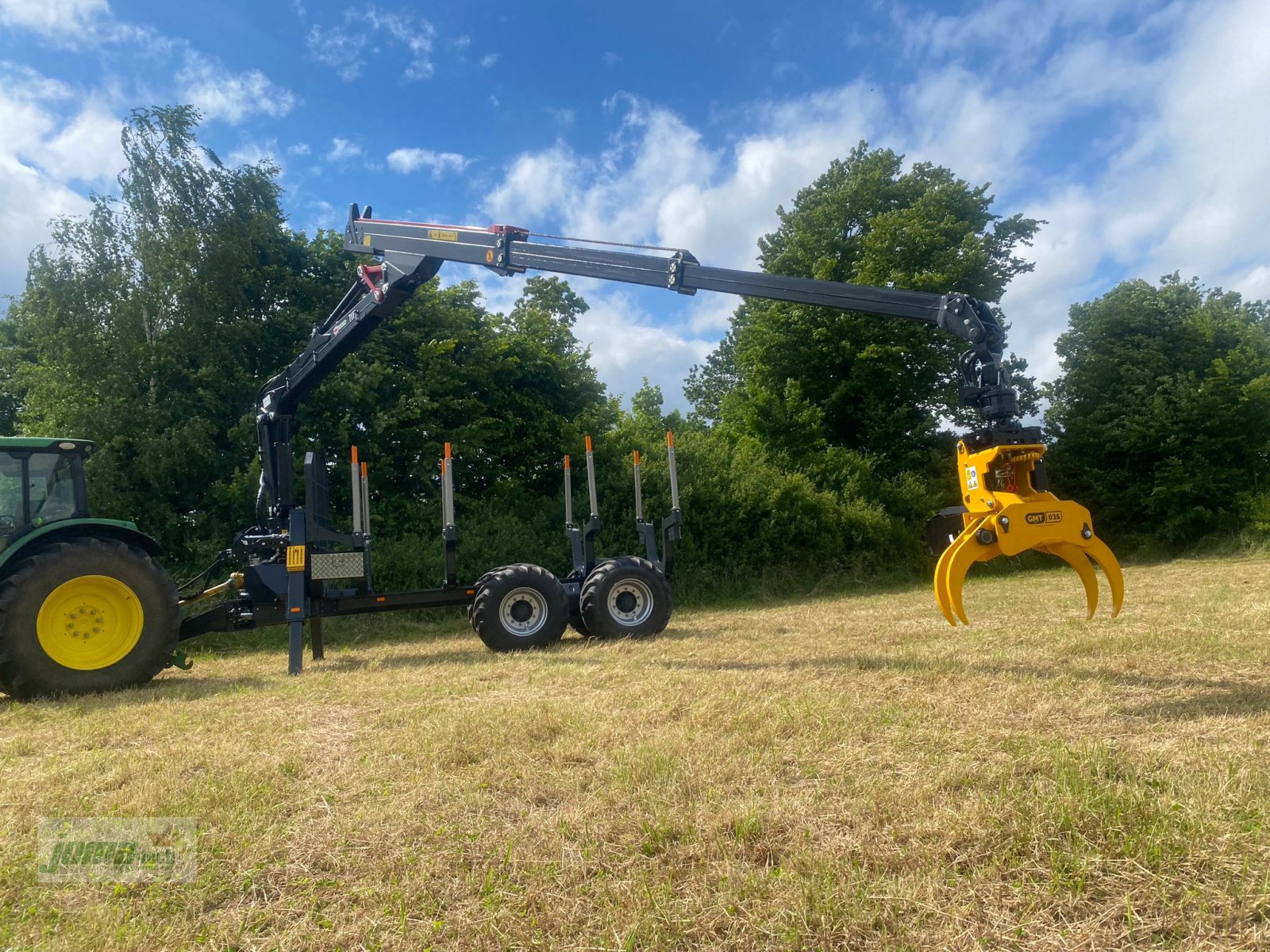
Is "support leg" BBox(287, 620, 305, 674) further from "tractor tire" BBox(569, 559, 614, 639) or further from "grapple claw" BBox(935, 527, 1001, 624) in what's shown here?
"grapple claw" BBox(935, 527, 1001, 624)

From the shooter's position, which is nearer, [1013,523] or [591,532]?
[1013,523]

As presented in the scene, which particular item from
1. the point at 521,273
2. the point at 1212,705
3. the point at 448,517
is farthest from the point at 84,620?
the point at 1212,705

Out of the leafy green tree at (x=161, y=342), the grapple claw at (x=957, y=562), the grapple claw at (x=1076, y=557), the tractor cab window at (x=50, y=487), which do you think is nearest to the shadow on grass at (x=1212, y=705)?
the grapple claw at (x=1076, y=557)

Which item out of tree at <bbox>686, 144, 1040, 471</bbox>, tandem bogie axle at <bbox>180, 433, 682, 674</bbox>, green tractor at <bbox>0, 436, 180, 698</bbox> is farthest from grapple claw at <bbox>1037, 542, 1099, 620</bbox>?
tree at <bbox>686, 144, 1040, 471</bbox>

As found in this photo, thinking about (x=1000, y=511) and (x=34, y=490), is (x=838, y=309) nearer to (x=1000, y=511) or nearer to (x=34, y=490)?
(x=1000, y=511)

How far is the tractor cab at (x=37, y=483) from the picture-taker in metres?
6.25

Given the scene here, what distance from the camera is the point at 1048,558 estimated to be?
1980cm

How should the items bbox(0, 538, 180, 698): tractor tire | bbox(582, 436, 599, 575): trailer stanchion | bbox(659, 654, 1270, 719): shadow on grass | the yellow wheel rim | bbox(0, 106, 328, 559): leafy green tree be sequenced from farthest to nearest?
bbox(0, 106, 328, 559): leafy green tree, bbox(582, 436, 599, 575): trailer stanchion, the yellow wheel rim, bbox(0, 538, 180, 698): tractor tire, bbox(659, 654, 1270, 719): shadow on grass

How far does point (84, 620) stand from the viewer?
6125mm

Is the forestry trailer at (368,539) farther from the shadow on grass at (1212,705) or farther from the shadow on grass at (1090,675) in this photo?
the shadow on grass at (1212,705)

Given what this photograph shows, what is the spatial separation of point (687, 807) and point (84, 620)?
5.33m

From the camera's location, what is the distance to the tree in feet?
68.0

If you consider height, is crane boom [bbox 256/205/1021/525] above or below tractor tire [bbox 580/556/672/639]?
above

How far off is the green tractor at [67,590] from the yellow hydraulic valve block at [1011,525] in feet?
18.8
